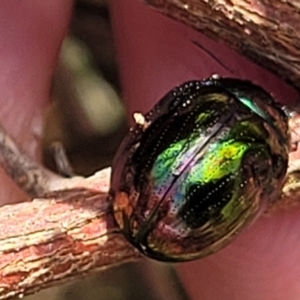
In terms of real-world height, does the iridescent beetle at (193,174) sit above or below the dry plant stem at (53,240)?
above

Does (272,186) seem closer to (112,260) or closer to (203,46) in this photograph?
(112,260)

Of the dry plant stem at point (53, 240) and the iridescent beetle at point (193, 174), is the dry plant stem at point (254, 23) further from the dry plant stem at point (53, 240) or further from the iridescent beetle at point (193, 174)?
the dry plant stem at point (53, 240)

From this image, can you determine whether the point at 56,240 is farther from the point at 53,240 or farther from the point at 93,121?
the point at 93,121

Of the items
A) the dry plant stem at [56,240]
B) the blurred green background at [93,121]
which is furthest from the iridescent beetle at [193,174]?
the blurred green background at [93,121]

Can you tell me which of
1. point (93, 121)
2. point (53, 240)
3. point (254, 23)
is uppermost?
point (254, 23)

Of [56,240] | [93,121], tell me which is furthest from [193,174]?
[93,121]

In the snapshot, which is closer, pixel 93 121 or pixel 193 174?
pixel 193 174
